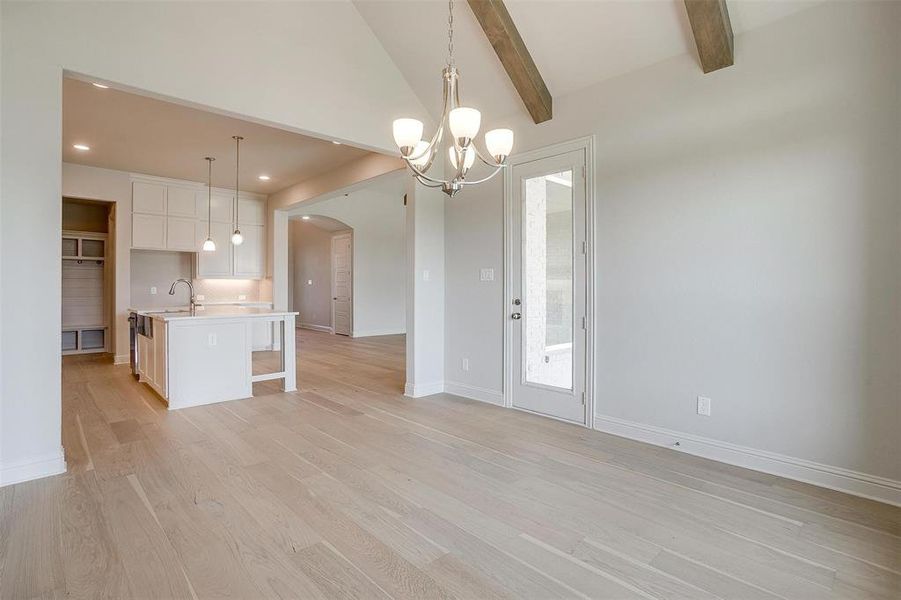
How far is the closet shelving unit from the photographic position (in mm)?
7676

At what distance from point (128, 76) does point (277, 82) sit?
3.28ft

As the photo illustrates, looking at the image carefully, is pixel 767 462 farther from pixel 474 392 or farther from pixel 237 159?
pixel 237 159

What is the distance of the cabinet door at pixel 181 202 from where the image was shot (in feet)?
24.3

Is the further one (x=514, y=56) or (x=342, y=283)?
(x=342, y=283)

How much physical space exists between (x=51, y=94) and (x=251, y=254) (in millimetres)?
5785

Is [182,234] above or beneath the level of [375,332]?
above

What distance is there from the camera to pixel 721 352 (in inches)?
120

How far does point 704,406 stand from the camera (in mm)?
3133

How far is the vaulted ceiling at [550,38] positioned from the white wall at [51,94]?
43.0 inches

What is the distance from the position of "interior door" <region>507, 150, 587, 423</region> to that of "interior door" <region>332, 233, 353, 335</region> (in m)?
6.45

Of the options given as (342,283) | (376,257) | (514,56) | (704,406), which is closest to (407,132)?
(514,56)

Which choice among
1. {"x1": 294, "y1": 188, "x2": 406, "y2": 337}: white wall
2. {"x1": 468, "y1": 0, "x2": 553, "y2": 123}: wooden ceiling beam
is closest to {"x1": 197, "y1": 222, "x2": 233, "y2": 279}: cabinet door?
{"x1": 294, "y1": 188, "x2": 406, "y2": 337}: white wall

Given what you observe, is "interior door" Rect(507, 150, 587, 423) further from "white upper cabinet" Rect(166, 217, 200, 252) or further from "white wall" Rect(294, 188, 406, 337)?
"white wall" Rect(294, 188, 406, 337)

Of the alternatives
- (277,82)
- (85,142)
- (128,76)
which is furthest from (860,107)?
(85,142)
